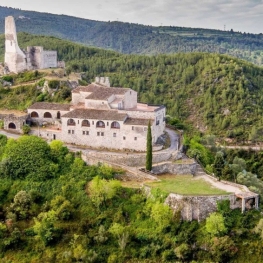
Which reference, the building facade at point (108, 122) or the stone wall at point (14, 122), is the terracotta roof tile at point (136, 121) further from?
the stone wall at point (14, 122)

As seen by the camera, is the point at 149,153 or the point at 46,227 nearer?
the point at 46,227

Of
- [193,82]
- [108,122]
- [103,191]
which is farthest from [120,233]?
[193,82]

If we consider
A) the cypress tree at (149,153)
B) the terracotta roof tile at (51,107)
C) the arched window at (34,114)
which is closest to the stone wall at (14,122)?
the arched window at (34,114)

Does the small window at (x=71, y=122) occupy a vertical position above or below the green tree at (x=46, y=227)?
above

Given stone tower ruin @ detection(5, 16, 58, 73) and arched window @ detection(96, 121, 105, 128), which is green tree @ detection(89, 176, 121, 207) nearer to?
arched window @ detection(96, 121, 105, 128)

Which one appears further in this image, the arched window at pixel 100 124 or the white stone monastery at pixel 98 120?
the arched window at pixel 100 124

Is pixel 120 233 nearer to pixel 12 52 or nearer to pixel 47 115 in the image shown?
pixel 47 115

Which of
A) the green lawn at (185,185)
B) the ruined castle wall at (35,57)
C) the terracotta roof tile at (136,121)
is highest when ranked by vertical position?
the ruined castle wall at (35,57)
